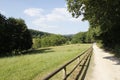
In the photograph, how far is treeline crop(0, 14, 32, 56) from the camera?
51.3m

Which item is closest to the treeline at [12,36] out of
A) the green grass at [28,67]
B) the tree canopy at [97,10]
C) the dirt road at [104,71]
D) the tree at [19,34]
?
the tree at [19,34]

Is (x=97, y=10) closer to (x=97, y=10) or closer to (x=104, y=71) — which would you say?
(x=97, y=10)

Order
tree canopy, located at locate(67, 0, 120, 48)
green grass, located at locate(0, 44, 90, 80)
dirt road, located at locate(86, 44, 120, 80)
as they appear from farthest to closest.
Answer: tree canopy, located at locate(67, 0, 120, 48) → green grass, located at locate(0, 44, 90, 80) → dirt road, located at locate(86, 44, 120, 80)

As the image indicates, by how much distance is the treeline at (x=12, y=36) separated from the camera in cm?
5126

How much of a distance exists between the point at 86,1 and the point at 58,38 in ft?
565

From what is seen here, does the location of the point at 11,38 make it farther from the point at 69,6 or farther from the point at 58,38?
the point at 58,38

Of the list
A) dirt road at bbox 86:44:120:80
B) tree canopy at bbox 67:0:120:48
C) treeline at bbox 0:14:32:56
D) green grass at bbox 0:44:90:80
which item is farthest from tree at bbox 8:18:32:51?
dirt road at bbox 86:44:120:80

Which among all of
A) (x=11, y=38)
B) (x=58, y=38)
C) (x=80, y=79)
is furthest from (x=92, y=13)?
(x=58, y=38)

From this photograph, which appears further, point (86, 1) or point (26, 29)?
point (26, 29)

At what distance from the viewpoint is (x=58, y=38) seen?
19425 cm

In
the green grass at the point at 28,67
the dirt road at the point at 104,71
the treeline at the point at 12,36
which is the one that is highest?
the treeline at the point at 12,36

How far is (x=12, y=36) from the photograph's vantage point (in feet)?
185

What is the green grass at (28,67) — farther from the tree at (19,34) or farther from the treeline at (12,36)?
the tree at (19,34)

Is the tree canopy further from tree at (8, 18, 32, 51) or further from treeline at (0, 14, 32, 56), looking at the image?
tree at (8, 18, 32, 51)
